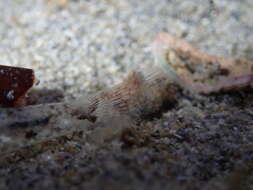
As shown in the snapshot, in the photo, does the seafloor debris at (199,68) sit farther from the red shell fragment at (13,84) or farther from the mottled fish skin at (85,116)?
the red shell fragment at (13,84)

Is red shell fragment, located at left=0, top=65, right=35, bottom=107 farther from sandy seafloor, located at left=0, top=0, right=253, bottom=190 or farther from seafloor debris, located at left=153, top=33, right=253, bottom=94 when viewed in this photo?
seafloor debris, located at left=153, top=33, right=253, bottom=94

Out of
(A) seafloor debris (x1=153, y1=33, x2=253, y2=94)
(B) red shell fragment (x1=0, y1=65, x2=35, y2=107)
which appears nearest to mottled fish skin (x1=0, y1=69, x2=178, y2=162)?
(B) red shell fragment (x1=0, y1=65, x2=35, y2=107)

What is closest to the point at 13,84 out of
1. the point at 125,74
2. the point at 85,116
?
the point at 85,116

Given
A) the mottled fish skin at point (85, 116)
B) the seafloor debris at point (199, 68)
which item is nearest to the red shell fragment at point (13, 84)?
the mottled fish skin at point (85, 116)

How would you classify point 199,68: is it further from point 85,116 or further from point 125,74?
point 85,116

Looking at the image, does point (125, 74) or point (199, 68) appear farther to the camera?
point (125, 74)

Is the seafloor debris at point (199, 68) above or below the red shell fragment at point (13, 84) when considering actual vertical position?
below

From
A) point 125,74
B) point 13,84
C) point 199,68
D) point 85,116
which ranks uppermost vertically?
point 13,84
